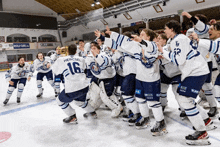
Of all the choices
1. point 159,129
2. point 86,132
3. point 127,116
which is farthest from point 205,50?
point 86,132

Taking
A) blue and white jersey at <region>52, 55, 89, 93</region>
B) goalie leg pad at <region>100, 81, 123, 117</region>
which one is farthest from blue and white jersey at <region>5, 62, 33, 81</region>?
goalie leg pad at <region>100, 81, 123, 117</region>

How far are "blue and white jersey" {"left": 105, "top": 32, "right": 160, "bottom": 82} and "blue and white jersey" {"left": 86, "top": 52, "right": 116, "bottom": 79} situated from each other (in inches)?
26.3

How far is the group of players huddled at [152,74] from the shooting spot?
213 cm

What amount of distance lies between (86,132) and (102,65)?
1.22 m

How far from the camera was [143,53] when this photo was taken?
90.2 inches

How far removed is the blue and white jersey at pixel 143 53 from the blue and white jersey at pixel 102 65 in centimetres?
67

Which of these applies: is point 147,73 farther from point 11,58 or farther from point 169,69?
point 11,58

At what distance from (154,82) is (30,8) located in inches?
880

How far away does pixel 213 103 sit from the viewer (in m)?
2.99

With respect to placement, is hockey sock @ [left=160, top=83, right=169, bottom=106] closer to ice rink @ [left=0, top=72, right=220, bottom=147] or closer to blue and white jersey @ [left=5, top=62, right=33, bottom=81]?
ice rink @ [left=0, top=72, right=220, bottom=147]

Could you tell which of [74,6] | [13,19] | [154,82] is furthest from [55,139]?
[13,19]

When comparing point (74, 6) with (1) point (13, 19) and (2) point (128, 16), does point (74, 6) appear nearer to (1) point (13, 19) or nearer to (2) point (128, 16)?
(2) point (128, 16)

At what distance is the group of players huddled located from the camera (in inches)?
84.0

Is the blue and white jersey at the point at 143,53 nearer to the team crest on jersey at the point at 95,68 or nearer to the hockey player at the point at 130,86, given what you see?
the hockey player at the point at 130,86
